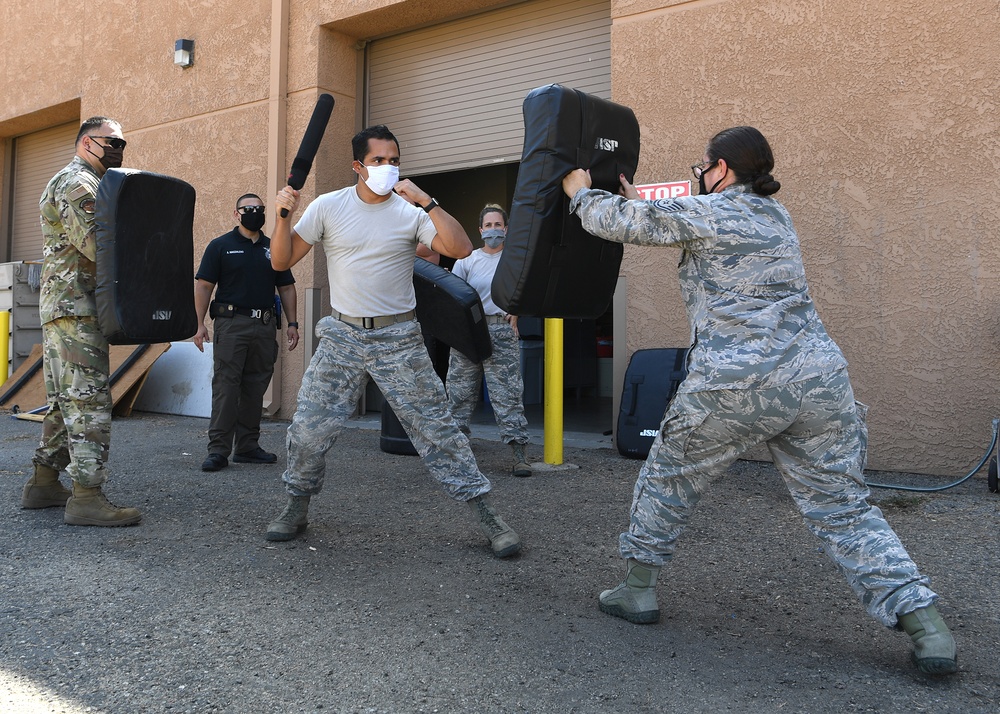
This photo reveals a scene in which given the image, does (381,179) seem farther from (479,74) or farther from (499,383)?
(479,74)

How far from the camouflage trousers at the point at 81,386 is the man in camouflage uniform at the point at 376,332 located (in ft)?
3.50

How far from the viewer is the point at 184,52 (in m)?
9.34

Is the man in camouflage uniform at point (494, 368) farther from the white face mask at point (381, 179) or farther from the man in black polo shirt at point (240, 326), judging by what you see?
the white face mask at point (381, 179)

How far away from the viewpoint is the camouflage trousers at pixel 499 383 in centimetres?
583

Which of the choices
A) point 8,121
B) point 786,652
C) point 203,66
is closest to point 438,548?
point 786,652

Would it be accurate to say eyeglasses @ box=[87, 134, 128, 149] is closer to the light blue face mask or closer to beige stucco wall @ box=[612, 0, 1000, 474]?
the light blue face mask

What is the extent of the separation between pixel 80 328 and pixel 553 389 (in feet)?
9.88

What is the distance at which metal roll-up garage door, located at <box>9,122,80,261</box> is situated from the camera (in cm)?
1245

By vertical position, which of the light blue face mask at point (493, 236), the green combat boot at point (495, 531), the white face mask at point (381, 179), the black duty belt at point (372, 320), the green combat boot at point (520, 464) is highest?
the light blue face mask at point (493, 236)

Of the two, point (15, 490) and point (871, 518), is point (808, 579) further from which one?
point (15, 490)

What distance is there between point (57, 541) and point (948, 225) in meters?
5.36

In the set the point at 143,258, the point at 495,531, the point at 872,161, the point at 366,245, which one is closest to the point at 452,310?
the point at 366,245

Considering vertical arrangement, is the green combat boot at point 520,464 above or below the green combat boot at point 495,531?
above

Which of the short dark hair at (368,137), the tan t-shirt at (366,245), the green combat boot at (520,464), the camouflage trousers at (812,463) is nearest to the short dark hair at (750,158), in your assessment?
the camouflage trousers at (812,463)
